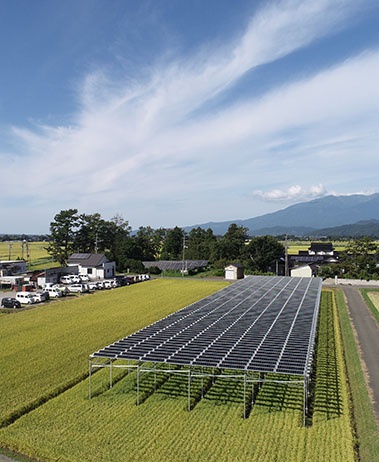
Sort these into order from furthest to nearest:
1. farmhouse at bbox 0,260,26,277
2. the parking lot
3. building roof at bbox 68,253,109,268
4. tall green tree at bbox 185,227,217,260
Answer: tall green tree at bbox 185,227,217,260 → building roof at bbox 68,253,109,268 → farmhouse at bbox 0,260,26,277 → the parking lot

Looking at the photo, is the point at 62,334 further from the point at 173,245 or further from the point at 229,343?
the point at 173,245

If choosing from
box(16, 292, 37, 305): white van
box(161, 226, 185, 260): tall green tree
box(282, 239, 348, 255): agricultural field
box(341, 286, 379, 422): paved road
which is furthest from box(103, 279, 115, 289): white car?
box(282, 239, 348, 255): agricultural field

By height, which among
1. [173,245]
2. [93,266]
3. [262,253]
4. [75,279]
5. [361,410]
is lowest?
[361,410]

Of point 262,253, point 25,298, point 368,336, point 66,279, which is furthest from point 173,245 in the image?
point 368,336

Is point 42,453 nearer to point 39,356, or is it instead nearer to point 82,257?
point 39,356

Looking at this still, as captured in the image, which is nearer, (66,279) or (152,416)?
(152,416)

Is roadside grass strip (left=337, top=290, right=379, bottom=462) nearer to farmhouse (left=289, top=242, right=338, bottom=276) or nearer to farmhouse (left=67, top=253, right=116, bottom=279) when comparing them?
farmhouse (left=67, top=253, right=116, bottom=279)
